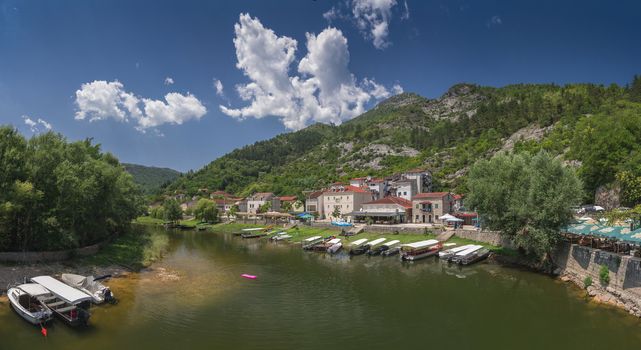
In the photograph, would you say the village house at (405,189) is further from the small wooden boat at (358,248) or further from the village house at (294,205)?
the village house at (294,205)

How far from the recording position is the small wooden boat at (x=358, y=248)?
51500mm

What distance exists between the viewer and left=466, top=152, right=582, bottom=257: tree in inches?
1352

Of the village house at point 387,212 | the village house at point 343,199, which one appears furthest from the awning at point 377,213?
the village house at point 343,199

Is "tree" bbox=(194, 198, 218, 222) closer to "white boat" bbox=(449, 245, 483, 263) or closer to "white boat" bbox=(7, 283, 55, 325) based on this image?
"white boat" bbox=(449, 245, 483, 263)

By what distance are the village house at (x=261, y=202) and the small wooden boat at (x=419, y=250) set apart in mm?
72791

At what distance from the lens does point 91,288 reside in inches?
1038

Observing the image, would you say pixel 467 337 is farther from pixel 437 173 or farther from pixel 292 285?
pixel 437 173

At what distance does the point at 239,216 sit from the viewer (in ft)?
373

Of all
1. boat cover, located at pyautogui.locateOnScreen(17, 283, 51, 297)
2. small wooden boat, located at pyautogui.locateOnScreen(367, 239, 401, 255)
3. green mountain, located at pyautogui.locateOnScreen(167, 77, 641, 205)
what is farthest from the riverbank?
green mountain, located at pyautogui.locateOnScreen(167, 77, 641, 205)

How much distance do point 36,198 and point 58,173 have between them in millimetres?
3649

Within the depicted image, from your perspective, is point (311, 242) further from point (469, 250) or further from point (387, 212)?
point (469, 250)

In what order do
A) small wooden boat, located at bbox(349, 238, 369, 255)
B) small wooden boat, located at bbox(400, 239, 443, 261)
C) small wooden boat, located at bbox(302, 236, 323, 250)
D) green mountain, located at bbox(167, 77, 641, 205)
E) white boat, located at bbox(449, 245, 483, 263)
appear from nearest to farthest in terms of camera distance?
1. white boat, located at bbox(449, 245, 483, 263)
2. small wooden boat, located at bbox(400, 239, 443, 261)
3. small wooden boat, located at bbox(349, 238, 369, 255)
4. small wooden boat, located at bbox(302, 236, 323, 250)
5. green mountain, located at bbox(167, 77, 641, 205)

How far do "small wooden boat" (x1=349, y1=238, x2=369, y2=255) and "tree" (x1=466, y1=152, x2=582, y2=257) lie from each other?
17.7 m

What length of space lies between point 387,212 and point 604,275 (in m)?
47.3
